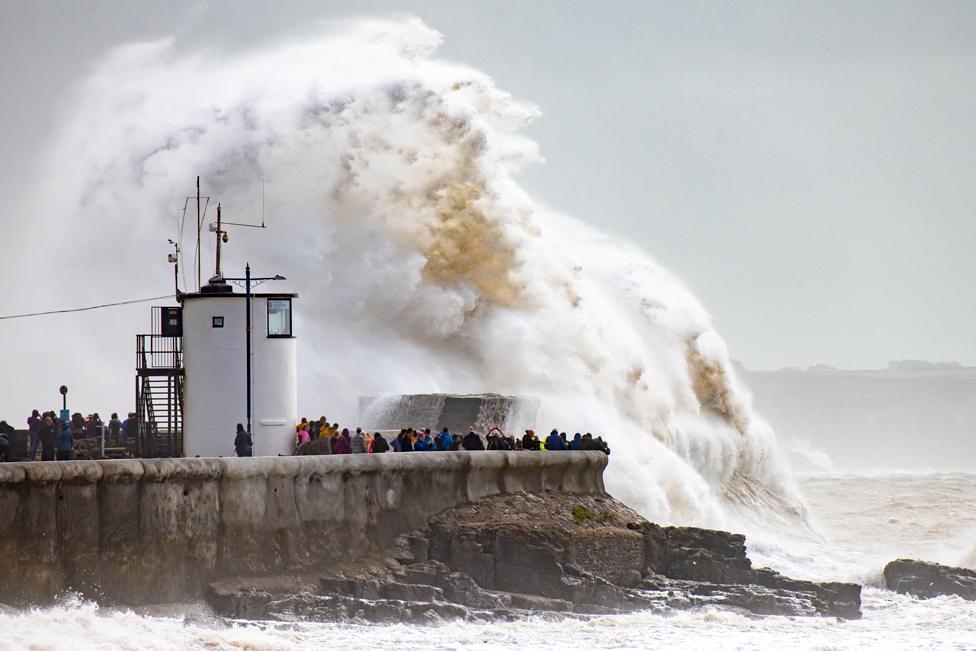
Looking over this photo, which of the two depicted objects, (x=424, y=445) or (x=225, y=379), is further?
(x=424, y=445)

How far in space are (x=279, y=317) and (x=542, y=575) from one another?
4.54m

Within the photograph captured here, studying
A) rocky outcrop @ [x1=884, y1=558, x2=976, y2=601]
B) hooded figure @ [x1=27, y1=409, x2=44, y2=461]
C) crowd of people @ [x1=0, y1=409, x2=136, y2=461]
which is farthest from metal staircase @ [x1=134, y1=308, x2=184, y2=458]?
rocky outcrop @ [x1=884, y1=558, x2=976, y2=601]

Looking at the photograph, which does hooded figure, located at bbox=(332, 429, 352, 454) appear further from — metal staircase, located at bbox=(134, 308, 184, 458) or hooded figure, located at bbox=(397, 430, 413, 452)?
metal staircase, located at bbox=(134, 308, 184, 458)

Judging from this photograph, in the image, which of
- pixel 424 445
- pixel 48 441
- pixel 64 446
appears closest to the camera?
pixel 64 446

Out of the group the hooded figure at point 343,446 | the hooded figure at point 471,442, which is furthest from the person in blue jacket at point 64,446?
the hooded figure at point 471,442

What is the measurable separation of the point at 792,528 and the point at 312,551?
17.3 m

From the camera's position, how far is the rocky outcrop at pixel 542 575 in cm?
1689

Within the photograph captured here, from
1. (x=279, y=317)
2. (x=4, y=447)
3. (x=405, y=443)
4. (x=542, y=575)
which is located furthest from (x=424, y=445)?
(x=4, y=447)

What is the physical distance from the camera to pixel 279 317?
2012 centimetres

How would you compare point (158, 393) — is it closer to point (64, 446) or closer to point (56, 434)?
point (56, 434)

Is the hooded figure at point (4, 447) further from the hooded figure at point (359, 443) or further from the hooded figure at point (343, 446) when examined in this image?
the hooded figure at point (359, 443)

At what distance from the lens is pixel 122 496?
15422 mm

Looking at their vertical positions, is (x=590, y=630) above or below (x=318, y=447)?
below

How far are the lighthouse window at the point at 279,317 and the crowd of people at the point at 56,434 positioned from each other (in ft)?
7.12
